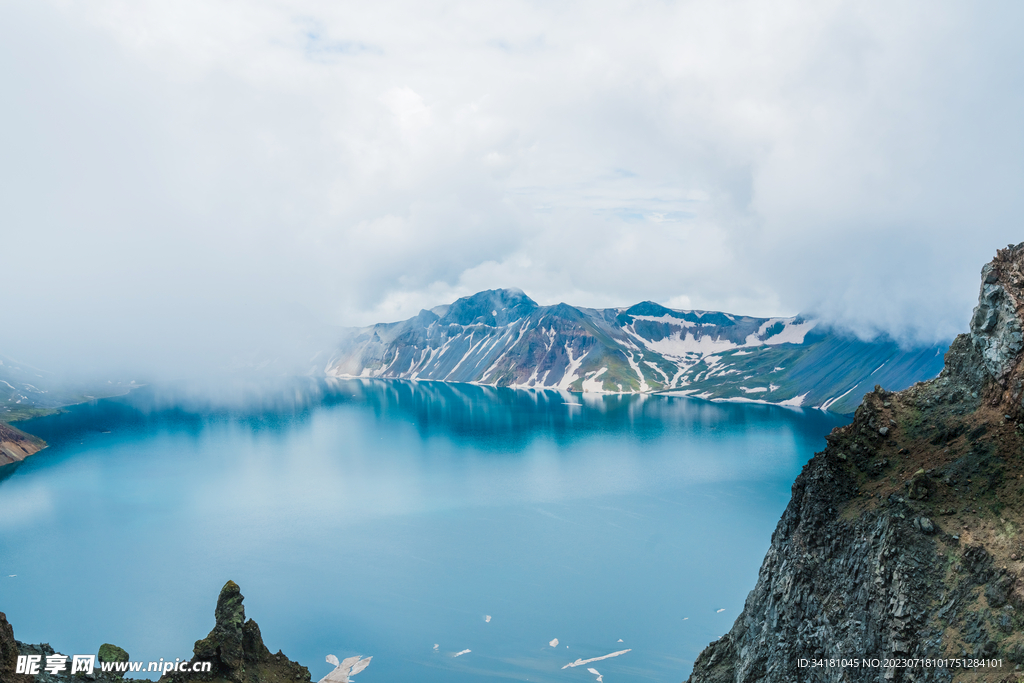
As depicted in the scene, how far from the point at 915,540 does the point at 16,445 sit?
6984 inches

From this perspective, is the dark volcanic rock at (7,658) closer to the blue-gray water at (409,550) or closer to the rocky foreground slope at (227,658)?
the rocky foreground slope at (227,658)

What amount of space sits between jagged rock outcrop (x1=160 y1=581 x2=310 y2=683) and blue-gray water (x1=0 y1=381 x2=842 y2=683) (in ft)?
54.3

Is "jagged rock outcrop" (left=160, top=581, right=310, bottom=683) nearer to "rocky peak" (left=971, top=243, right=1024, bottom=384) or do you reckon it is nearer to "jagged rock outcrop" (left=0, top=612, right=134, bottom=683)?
"jagged rock outcrop" (left=0, top=612, right=134, bottom=683)

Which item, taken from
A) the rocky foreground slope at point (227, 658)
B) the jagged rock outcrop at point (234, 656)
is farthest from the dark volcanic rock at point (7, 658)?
the jagged rock outcrop at point (234, 656)

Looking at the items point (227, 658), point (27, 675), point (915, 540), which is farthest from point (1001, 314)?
point (227, 658)

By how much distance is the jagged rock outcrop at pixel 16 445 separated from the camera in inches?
5245

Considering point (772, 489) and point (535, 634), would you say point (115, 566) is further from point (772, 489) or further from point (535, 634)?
point (772, 489)

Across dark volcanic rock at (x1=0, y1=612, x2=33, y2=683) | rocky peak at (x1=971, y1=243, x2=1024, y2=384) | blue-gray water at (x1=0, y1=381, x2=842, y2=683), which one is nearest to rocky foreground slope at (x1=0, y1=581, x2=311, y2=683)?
dark volcanic rock at (x1=0, y1=612, x2=33, y2=683)

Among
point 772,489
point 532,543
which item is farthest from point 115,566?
point 772,489

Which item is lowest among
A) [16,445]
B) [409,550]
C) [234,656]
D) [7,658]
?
[409,550]

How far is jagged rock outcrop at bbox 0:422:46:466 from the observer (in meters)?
133

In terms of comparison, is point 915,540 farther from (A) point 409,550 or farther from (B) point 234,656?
(A) point 409,550

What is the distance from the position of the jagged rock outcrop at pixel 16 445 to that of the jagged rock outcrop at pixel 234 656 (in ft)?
448

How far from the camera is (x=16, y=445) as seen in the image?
459 ft
